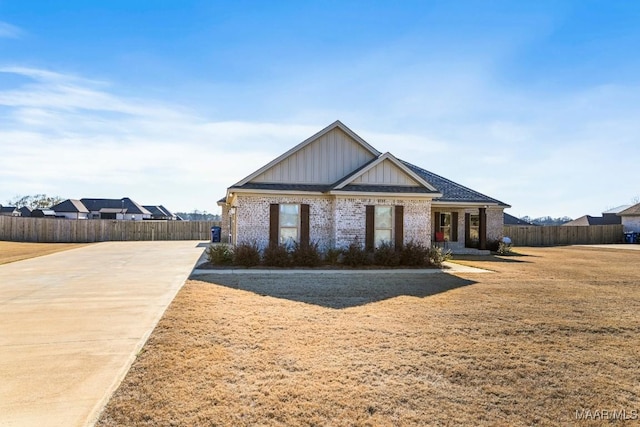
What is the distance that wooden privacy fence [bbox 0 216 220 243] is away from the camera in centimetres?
3200

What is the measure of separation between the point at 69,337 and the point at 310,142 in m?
12.0

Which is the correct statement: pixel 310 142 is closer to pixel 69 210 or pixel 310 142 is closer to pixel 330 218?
pixel 330 218

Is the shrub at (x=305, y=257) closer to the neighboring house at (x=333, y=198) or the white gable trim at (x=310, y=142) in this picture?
the neighboring house at (x=333, y=198)

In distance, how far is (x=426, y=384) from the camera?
4.18 m

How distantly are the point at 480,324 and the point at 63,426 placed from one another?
5.82 metres

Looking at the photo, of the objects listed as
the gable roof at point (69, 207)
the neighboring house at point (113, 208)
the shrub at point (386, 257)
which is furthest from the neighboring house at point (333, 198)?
the neighboring house at point (113, 208)

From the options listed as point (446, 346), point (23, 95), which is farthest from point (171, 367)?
point (23, 95)

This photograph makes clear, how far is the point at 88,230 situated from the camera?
1294 inches

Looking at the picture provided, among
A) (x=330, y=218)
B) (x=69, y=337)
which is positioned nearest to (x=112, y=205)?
(x=330, y=218)

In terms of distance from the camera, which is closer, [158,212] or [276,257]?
[276,257]

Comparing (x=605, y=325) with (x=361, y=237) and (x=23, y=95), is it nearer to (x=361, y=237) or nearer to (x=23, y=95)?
(x=361, y=237)

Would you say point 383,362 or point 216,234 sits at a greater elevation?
point 216,234

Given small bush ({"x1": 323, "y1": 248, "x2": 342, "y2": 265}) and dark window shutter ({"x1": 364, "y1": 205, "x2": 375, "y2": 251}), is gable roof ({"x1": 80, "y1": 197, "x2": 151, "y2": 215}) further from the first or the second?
dark window shutter ({"x1": 364, "y1": 205, "x2": 375, "y2": 251})

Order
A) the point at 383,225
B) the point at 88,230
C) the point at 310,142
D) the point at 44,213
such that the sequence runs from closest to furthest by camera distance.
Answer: the point at 383,225 < the point at 310,142 < the point at 88,230 < the point at 44,213
